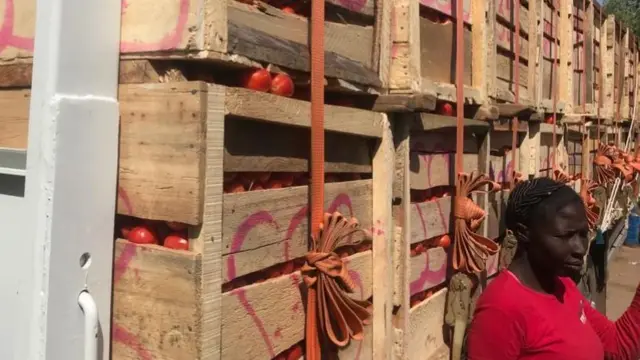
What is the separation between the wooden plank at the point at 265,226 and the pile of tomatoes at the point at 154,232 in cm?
12

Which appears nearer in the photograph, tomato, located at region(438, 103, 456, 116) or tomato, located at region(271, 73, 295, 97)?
tomato, located at region(271, 73, 295, 97)

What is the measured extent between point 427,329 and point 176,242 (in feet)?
6.06

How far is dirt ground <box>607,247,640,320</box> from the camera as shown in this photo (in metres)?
9.20

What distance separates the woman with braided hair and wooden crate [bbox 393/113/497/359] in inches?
24.4

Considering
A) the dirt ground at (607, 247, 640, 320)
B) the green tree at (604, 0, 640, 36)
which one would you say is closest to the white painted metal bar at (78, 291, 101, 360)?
the dirt ground at (607, 247, 640, 320)

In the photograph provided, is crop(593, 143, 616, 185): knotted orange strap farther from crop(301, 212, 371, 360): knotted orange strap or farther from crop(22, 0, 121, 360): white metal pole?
crop(22, 0, 121, 360): white metal pole

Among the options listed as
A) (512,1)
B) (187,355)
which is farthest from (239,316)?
(512,1)

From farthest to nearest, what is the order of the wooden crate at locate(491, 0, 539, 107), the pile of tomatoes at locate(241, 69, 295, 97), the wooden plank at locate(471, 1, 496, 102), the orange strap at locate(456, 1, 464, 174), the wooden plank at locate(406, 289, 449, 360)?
the wooden crate at locate(491, 0, 539, 107) → the wooden plank at locate(471, 1, 496, 102) → the orange strap at locate(456, 1, 464, 174) → the wooden plank at locate(406, 289, 449, 360) → the pile of tomatoes at locate(241, 69, 295, 97)

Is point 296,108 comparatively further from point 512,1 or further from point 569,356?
point 512,1

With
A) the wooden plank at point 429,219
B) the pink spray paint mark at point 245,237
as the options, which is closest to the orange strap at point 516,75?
the wooden plank at point 429,219

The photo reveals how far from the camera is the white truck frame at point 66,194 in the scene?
1.60 meters

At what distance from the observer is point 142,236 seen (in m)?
1.74

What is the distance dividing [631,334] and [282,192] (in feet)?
5.15

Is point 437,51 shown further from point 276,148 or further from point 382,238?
point 276,148
